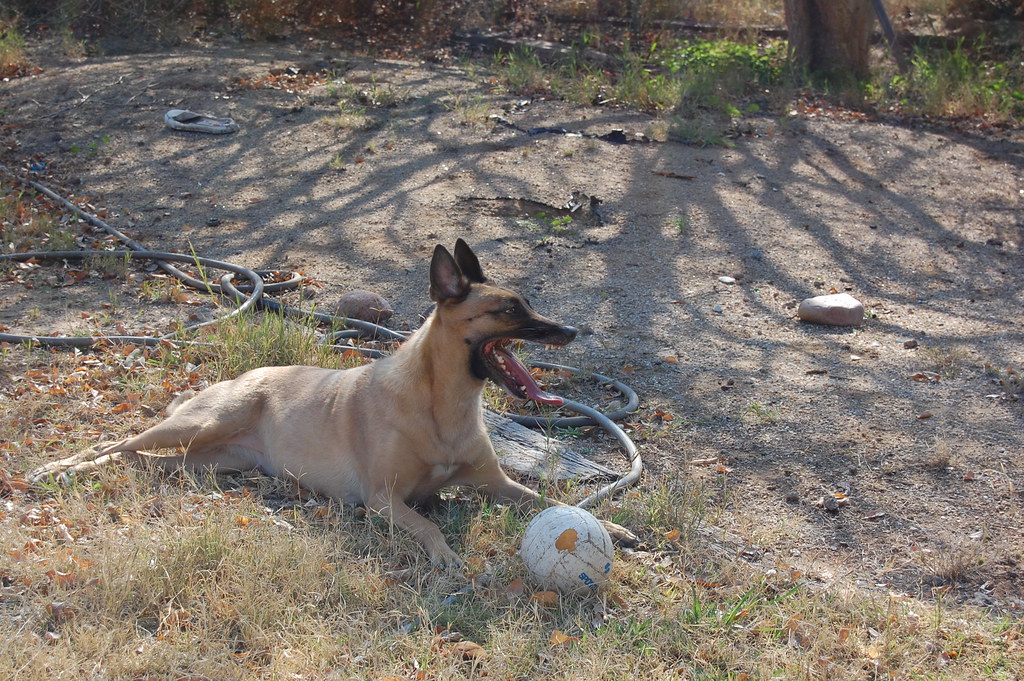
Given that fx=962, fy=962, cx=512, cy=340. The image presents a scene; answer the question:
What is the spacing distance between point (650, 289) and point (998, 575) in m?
4.06

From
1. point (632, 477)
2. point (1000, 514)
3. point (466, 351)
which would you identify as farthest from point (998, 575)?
point (466, 351)

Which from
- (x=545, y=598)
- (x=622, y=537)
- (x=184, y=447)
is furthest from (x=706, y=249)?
(x=545, y=598)

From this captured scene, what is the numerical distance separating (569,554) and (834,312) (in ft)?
13.8

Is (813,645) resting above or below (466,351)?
below

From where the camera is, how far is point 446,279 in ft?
15.0

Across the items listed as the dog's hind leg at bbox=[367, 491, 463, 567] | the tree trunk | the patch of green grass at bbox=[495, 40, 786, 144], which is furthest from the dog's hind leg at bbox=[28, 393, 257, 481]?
the tree trunk

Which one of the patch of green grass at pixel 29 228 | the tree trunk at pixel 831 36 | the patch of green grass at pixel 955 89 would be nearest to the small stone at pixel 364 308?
the patch of green grass at pixel 29 228

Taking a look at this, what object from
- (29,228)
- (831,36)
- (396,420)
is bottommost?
(29,228)

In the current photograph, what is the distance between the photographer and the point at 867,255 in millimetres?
8930

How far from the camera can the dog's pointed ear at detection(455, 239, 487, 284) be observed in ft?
15.6

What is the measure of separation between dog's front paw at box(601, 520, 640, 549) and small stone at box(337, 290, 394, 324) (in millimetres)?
3117

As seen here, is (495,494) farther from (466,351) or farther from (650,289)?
(650,289)

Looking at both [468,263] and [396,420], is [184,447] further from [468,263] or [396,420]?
[468,263]

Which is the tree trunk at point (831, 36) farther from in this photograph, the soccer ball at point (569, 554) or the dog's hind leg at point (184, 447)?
the soccer ball at point (569, 554)
